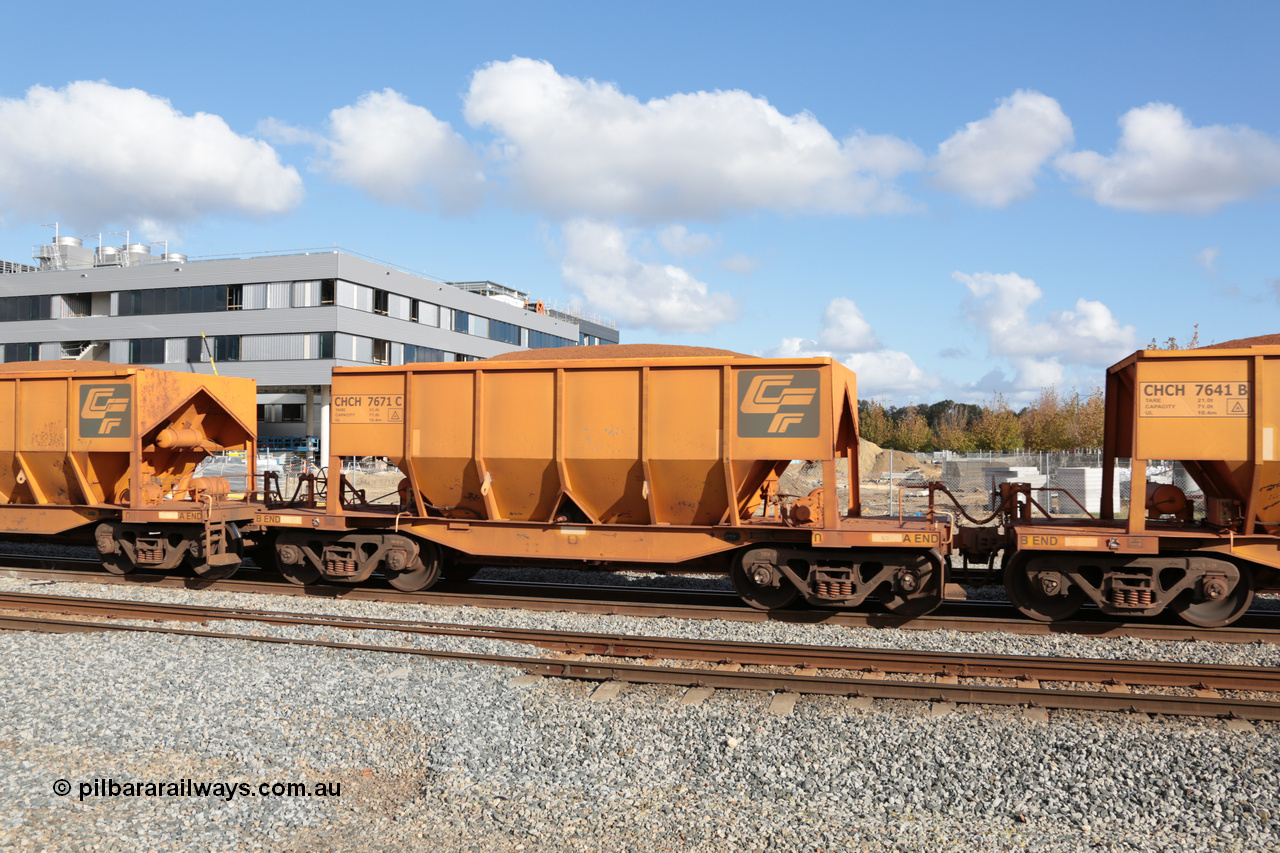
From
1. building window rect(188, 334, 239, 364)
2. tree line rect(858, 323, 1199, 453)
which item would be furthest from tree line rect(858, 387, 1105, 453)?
building window rect(188, 334, 239, 364)

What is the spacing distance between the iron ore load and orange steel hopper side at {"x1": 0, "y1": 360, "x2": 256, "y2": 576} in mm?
43

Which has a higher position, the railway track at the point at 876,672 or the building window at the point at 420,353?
the building window at the point at 420,353

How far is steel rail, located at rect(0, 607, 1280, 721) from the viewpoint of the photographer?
692 cm

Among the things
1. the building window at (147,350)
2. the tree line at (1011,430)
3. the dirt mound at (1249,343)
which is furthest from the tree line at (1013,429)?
the building window at (147,350)

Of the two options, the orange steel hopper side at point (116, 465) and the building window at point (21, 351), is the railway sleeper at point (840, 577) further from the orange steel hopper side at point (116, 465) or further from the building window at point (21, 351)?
the building window at point (21, 351)

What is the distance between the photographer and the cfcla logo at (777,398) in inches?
396

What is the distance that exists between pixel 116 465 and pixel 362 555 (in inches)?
194

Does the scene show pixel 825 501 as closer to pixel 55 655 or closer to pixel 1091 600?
pixel 1091 600

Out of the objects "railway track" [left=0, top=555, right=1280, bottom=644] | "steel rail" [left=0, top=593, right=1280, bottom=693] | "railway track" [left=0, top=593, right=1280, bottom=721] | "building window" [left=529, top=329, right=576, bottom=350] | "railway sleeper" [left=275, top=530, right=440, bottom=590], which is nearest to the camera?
"railway track" [left=0, top=593, right=1280, bottom=721]

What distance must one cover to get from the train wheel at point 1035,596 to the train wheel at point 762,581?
2584mm

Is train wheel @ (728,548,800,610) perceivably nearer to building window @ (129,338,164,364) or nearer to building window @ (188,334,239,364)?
building window @ (188,334,239,364)

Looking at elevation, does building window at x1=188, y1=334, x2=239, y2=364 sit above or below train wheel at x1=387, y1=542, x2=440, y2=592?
above

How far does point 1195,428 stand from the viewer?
30.8 feet

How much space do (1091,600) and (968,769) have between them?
16.8 feet
